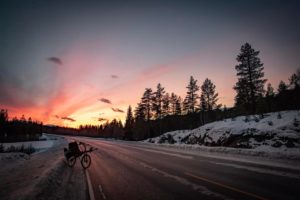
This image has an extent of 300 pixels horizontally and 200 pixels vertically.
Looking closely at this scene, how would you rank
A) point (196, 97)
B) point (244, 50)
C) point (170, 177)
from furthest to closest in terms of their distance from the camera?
point (196, 97) < point (244, 50) < point (170, 177)

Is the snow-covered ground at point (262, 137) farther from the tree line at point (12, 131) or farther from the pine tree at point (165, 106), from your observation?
the tree line at point (12, 131)

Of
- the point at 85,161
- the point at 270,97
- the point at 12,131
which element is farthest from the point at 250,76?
the point at 12,131

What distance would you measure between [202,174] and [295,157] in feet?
25.1

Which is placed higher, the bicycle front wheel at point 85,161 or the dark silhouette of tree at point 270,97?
the dark silhouette of tree at point 270,97

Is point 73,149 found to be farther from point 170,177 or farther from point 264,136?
point 264,136

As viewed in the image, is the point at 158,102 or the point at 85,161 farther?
the point at 158,102

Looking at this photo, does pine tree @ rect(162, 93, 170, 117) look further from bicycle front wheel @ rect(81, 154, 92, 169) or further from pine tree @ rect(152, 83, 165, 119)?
bicycle front wheel @ rect(81, 154, 92, 169)

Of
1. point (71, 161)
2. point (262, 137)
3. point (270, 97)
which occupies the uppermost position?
point (270, 97)

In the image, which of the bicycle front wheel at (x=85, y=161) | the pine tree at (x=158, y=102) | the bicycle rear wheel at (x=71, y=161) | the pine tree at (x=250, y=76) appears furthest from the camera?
the pine tree at (x=158, y=102)

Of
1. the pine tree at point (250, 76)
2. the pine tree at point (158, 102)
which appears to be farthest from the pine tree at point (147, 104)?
the pine tree at point (250, 76)

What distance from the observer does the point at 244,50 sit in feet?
121

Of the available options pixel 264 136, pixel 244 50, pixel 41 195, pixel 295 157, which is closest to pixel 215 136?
pixel 264 136

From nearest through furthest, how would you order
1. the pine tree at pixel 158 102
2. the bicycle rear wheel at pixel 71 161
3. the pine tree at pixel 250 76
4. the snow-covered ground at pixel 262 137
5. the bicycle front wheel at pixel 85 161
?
the bicycle front wheel at pixel 85 161
the bicycle rear wheel at pixel 71 161
the snow-covered ground at pixel 262 137
the pine tree at pixel 250 76
the pine tree at pixel 158 102

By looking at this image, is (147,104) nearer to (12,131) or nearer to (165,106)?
(165,106)
